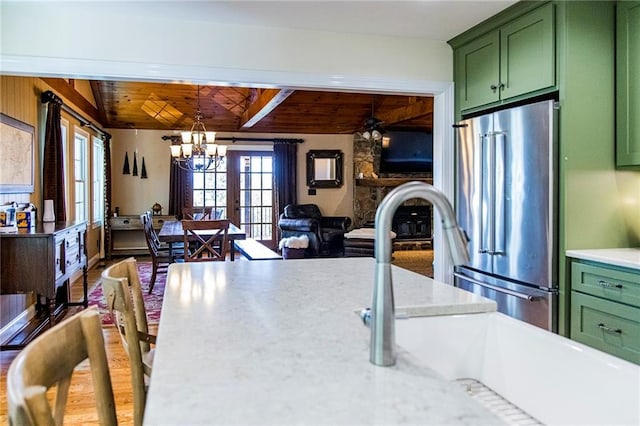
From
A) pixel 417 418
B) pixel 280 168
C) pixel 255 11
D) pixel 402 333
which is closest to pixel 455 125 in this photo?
pixel 255 11

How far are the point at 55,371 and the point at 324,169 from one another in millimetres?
8936

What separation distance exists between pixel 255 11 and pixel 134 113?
5.96 meters

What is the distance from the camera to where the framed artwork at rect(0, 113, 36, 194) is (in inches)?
147

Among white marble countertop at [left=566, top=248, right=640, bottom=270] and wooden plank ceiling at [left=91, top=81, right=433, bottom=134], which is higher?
wooden plank ceiling at [left=91, top=81, right=433, bottom=134]

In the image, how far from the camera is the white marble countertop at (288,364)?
71cm

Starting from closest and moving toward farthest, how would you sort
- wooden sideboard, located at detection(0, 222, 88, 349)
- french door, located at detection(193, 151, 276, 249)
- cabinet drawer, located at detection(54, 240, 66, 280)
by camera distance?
wooden sideboard, located at detection(0, 222, 88, 349)
cabinet drawer, located at detection(54, 240, 66, 280)
french door, located at detection(193, 151, 276, 249)

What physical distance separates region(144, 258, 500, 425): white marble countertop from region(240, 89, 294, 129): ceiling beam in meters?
3.76

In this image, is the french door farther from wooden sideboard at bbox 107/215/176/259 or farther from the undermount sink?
the undermount sink

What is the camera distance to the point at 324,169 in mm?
9727

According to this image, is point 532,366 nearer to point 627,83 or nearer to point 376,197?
point 627,83

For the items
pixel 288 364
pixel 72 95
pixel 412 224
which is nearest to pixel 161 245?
pixel 72 95

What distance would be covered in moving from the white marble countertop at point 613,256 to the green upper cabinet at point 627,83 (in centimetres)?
48

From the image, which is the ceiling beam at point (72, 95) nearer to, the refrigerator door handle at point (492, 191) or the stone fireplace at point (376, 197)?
the refrigerator door handle at point (492, 191)

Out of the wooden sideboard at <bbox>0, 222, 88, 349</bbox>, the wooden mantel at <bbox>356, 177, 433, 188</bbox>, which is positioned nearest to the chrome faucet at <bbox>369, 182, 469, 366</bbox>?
the wooden sideboard at <bbox>0, 222, 88, 349</bbox>
